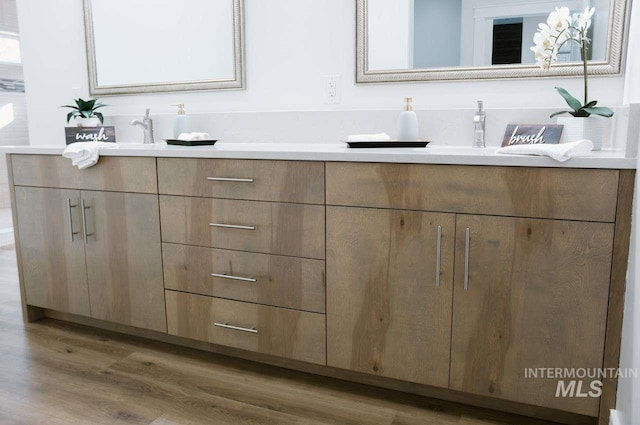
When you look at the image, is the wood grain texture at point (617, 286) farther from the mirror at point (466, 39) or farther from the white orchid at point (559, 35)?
the mirror at point (466, 39)

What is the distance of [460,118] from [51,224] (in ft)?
5.83

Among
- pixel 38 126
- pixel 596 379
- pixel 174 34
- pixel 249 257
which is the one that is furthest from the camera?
pixel 38 126

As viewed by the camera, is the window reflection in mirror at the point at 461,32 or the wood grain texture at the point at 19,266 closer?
the window reflection in mirror at the point at 461,32

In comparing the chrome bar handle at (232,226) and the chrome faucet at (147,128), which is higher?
the chrome faucet at (147,128)

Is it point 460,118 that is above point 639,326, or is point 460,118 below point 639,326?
above

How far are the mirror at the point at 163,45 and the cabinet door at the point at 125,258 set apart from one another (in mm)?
717

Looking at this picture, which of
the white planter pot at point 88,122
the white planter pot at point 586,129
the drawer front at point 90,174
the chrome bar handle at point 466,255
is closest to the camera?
the chrome bar handle at point 466,255

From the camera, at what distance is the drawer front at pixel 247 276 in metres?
1.78

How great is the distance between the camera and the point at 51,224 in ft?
7.47


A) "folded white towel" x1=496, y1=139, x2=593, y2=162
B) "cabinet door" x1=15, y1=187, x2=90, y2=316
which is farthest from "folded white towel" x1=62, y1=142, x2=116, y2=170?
"folded white towel" x1=496, y1=139, x2=593, y2=162

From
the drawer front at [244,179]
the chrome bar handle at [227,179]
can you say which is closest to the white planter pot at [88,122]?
the drawer front at [244,179]

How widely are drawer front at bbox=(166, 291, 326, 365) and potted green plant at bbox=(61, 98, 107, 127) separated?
107cm

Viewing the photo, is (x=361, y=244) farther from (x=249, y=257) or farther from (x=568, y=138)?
Result: (x=568, y=138)

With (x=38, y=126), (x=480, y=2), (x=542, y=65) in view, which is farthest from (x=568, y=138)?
(x=38, y=126)
